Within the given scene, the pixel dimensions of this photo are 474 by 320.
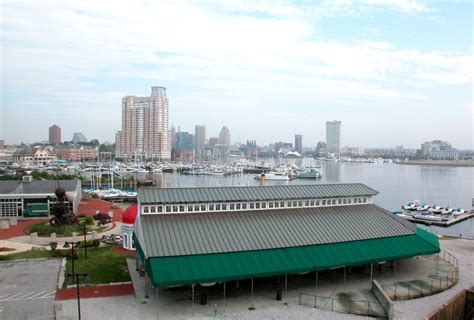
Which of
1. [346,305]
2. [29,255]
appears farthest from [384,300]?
[29,255]

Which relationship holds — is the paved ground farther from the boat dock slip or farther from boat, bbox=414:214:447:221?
boat, bbox=414:214:447:221

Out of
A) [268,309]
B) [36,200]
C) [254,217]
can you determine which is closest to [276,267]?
[268,309]

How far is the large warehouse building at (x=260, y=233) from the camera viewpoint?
76.8ft

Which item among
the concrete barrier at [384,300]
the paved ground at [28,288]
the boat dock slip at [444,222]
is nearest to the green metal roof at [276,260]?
the concrete barrier at [384,300]

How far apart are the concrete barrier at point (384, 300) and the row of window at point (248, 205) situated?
779 cm

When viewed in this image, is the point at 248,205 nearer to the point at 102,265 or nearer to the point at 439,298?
the point at 102,265

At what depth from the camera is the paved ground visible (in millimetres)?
22688

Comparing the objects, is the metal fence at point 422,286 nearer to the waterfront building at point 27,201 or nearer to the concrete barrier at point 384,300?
the concrete barrier at point 384,300

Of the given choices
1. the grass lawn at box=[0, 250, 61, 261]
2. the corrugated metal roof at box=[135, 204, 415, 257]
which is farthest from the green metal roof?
the grass lawn at box=[0, 250, 61, 261]

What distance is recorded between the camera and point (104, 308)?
75.3ft

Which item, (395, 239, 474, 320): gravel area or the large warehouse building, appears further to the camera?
the large warehouse building

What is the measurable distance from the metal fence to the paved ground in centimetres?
1963

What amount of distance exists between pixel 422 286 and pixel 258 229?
1106 cm

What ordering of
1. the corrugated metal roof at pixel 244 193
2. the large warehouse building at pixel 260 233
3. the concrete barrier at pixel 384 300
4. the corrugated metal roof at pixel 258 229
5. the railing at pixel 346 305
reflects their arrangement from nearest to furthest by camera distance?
the concrete barrier at pixel 384 300 < the railing at pixel 346 305 < the large warehouse building at pixel 260 233 < the corrugated metal roof at pixel 258 229 < the corrugated metal roof at pixel 244 193
